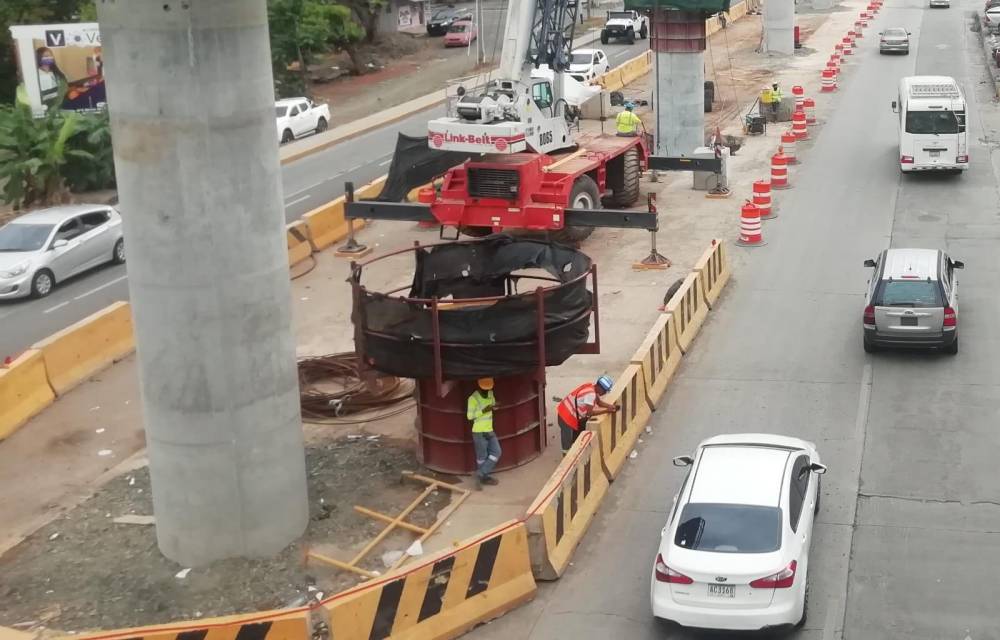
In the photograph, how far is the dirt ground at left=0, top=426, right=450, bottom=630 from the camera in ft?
45.1

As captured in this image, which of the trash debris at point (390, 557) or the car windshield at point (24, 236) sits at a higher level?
the car windshield at point (24, 236)

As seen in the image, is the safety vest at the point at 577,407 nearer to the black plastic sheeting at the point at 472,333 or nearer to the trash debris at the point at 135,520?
the black plastic sheeting at the point at 472,333

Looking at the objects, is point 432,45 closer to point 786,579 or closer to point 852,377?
point 852,377

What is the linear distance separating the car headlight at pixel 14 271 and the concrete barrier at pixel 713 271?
14065 mm

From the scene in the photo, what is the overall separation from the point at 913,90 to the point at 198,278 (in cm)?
2608

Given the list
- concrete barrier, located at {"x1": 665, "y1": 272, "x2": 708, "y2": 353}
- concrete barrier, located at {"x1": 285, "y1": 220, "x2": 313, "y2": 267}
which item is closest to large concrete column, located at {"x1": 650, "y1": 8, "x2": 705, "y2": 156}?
concrete barrier, located at {"x1": 285, "y1": 220, "x2": 313, "y2": 267}

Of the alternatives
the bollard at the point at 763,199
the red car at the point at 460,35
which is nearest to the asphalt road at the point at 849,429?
the bollard at the point at 763,199

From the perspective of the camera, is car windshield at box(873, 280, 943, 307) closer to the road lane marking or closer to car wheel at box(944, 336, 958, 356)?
car wheel at box(944, 336, 958, 356)

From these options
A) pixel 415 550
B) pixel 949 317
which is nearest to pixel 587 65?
Result: pixel 949 317

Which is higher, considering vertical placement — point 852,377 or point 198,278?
point 198,278

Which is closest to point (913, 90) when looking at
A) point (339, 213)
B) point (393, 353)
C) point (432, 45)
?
point (339, 213)

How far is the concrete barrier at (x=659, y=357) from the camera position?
18.9m

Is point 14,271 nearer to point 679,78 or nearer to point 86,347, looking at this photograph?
point 86,347

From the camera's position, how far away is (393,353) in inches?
634
